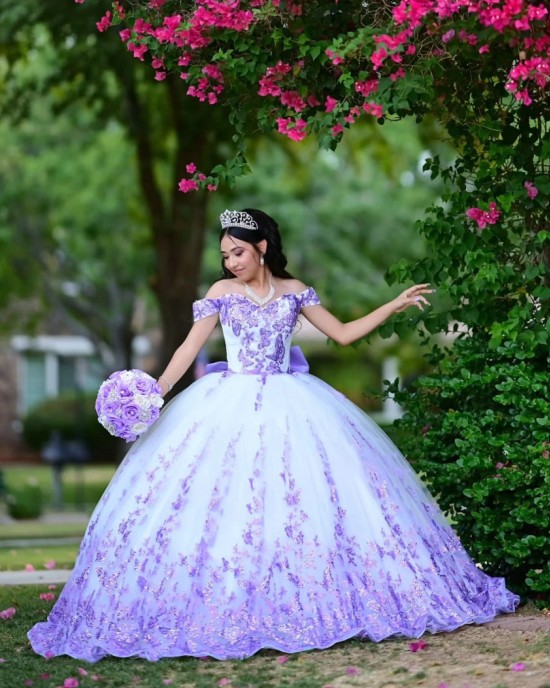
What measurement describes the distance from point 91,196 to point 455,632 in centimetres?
1878

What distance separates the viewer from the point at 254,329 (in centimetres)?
682

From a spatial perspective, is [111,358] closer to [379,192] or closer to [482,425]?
[379,192]

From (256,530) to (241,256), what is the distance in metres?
1.51

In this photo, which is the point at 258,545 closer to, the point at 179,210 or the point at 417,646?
the point at 417,646

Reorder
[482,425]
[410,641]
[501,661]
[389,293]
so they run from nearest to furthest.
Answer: [501,661]
[410,641]
[482,425]
[389,293]

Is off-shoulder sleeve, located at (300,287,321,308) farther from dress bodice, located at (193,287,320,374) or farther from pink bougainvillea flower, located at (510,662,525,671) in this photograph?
pink bougainvillea flower, located at (510,662,525,671)

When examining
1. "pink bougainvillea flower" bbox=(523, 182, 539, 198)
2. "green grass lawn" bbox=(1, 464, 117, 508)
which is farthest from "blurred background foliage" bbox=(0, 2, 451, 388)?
"pink bougainvillea flower" bbox=(523, 182, 539, 198)

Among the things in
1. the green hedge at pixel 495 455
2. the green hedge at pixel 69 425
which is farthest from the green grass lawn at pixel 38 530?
the green hedge at pixel 69 425

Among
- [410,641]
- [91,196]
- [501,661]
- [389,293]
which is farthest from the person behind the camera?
[389,293]

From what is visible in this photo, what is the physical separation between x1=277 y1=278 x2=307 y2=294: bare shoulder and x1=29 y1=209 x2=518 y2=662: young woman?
0.12 meters

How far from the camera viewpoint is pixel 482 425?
6977 millimetres

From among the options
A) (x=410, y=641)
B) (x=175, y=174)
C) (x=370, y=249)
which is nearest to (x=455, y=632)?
(x=410, y=641)

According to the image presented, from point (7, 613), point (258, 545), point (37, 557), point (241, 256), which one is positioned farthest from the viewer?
point (37, 557)

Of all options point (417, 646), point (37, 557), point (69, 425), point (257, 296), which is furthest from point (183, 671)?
→ point (69, 425)
